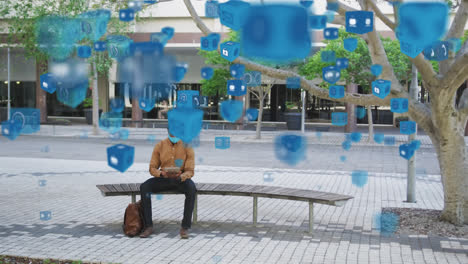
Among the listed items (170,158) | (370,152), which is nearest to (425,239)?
(170,158)

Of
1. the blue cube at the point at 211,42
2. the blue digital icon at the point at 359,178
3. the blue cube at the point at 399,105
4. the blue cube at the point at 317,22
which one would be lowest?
the blue digital icon at the point at 359,178

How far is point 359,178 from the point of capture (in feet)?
44.0

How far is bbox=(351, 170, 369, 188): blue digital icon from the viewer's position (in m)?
12.6

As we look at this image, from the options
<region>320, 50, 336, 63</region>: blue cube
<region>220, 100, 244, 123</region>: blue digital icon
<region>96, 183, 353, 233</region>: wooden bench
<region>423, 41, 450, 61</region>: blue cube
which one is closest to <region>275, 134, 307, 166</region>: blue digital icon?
<region>220, 100, 244, 123</region>: blue digital icon

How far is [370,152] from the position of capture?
20609mm

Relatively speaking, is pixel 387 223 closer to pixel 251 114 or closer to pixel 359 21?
pixel 359 21

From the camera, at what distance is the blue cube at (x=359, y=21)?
263 inches

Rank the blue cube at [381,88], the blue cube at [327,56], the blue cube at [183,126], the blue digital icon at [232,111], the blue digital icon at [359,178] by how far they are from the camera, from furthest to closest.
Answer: the blue cube at [327,56], the blue digital icon at [232,111], the blue digital icon at [359,178], the blue cube at [183,126], the blue cube at [381,88]

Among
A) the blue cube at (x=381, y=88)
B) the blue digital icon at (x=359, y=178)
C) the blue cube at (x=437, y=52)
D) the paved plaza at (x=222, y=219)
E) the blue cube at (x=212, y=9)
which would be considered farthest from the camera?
the blue digital icon at (x=359, y=178)

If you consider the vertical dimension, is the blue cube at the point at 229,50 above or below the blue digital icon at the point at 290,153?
above

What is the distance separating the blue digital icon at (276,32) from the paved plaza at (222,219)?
2.38 metres

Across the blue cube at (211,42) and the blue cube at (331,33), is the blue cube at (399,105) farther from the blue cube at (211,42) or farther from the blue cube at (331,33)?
the blue cube at (211,42)

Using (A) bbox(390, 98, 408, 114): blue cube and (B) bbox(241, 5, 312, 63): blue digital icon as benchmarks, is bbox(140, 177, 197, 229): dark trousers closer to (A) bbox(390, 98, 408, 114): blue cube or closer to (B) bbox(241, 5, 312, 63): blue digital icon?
(B) bbox(241, 5, 312, 63): blue digital icon

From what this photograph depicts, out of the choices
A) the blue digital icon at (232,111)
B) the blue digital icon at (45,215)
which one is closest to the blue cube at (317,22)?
the blue digital icon at (45,215)
